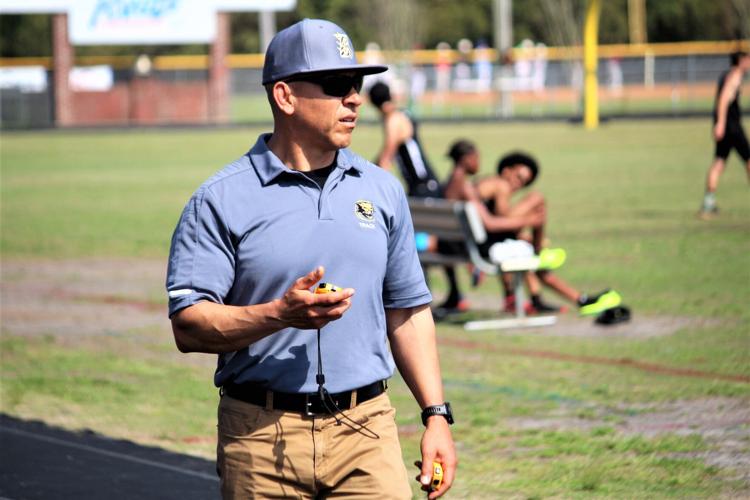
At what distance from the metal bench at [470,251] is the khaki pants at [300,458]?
7.17 m

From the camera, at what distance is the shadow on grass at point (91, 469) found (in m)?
6.37

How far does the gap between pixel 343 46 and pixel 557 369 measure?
5.73 metres

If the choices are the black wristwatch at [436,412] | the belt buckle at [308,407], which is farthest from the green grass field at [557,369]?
the belt buckle at [308,407]

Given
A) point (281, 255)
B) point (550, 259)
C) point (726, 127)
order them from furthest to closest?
point (726, 127) < point (550, 259) < point (281, 255)

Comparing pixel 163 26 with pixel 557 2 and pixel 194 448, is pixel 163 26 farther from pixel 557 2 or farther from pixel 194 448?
pixel 194 448

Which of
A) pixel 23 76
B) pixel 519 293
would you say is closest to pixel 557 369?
pixel 519 293

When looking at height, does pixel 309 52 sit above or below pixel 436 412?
above

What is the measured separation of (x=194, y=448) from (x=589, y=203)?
13640 mm

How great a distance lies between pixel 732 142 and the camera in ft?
58.3

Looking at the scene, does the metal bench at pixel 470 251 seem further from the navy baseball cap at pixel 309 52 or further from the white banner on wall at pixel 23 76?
the white banner on wall at pixel 23 76

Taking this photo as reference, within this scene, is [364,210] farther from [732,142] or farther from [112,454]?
[732,142]

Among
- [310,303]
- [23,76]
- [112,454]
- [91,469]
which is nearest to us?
[310,303]

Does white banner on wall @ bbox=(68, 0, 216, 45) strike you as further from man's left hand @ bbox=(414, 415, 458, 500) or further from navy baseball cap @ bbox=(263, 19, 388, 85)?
man's left hand @ bbox=(414, 415, 458, 500)

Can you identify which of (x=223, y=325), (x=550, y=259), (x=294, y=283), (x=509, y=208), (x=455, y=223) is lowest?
(x=550, y=259)
